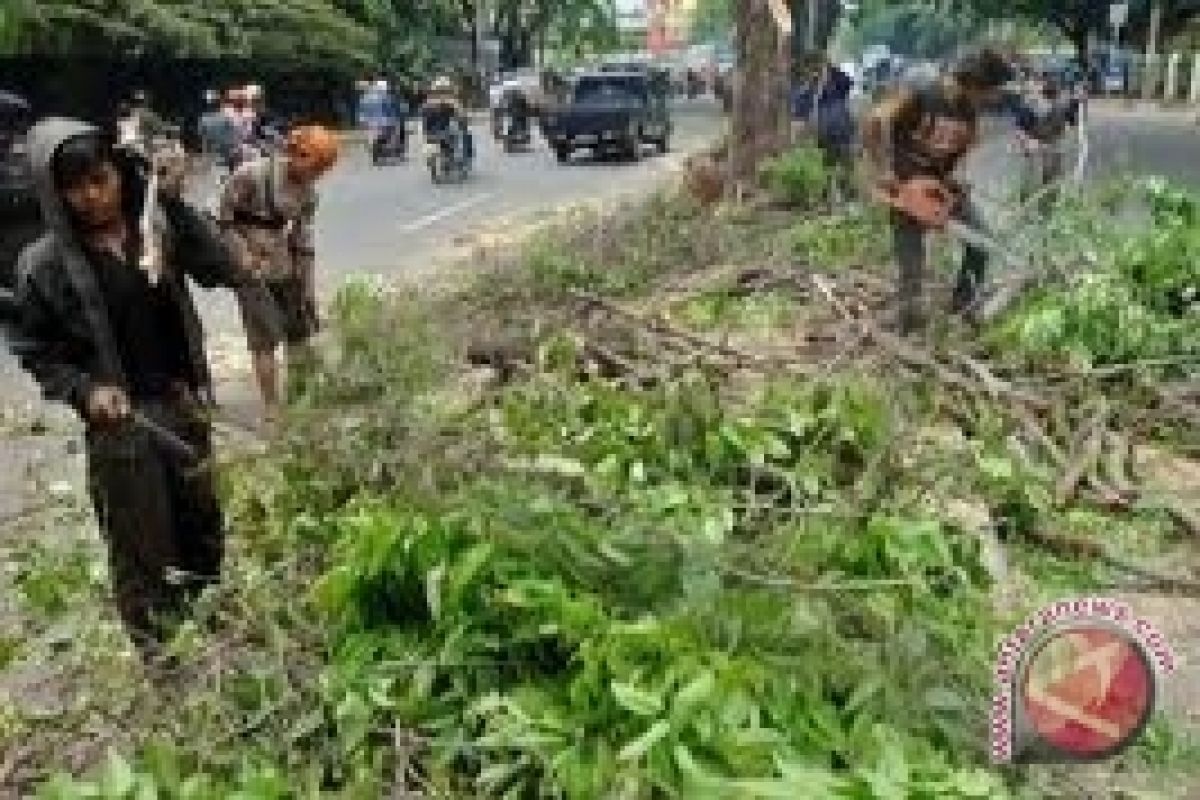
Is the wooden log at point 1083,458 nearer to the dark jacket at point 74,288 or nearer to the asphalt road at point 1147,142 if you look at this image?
the dark jacket at point 74,288

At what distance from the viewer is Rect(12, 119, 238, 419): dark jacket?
4949mm

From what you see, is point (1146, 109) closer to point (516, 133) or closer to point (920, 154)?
point (516, 133)

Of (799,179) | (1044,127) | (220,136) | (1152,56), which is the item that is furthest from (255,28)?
(1152,56)

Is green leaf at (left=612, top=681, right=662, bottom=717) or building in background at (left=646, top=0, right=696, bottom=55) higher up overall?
green leaf at (left=612, top=681, right=662, bottom=717)

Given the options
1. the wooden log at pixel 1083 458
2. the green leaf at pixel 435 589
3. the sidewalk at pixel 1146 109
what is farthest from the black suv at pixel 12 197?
the sidewalk at pixel 1146 109

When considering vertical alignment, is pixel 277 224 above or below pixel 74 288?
below

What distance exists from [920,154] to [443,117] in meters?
18.4

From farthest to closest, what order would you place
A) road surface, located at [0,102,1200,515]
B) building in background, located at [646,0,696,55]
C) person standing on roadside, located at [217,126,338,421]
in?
building in background, located at [646,0,696,55]
road surface, located at [0,102,1200,515]
person standing on roadside, located at [217,126,338,421]

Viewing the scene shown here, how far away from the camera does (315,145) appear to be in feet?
28.2

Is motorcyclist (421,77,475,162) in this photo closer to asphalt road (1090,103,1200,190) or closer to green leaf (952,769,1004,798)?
asphalt road (1090,103,1200,190)

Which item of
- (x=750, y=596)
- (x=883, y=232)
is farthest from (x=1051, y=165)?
(x=750, y=596)

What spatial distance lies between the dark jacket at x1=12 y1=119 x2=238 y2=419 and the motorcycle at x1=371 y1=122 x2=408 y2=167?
1060 inches

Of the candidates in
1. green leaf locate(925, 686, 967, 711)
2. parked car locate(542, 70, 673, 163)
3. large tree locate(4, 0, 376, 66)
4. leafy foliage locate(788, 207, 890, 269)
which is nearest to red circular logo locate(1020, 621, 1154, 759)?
green leaf locate(925, 686, 967, 711)

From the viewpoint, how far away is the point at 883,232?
12.8 meters
